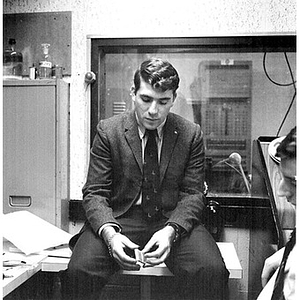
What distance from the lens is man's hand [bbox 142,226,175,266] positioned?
3.91 ft

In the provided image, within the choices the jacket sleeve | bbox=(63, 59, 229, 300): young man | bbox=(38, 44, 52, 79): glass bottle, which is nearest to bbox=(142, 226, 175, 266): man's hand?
bbox=(63, 59, 229, 300): young man

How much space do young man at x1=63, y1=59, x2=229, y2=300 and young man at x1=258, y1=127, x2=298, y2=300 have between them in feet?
0.63

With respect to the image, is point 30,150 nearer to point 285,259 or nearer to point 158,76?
point 158,76

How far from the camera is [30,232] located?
1.35m

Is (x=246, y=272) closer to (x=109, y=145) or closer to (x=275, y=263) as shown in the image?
(x=275, y=263)

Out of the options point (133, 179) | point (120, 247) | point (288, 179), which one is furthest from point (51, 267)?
point (288, 179)

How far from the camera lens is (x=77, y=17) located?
136cm

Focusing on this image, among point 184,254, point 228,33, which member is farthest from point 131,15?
point 184,254

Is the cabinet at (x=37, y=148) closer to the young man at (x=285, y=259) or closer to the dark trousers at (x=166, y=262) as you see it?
the dark trousers at (x=166, y=262)

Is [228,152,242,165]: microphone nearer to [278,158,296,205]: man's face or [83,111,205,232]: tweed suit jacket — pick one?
[83,111,205,232]: tweed suit jacket

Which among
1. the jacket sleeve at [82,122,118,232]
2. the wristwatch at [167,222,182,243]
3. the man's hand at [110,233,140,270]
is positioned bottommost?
the man's hand at [110,233,140,270]

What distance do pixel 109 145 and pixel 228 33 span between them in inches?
18.5

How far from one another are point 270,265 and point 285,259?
0.10 meters

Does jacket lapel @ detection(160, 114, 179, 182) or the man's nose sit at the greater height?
the man's nose
